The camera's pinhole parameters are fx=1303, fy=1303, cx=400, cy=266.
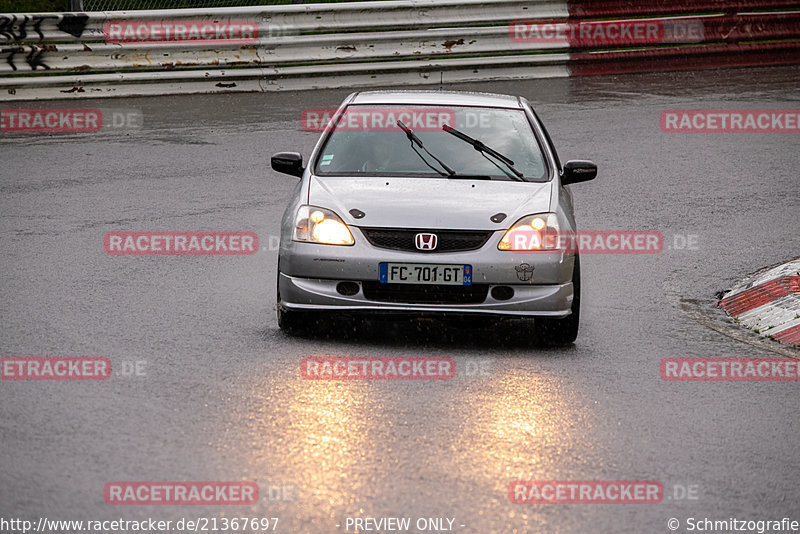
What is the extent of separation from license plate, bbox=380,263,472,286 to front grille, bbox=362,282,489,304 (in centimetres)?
4

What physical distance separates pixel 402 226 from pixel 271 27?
10.6 meters

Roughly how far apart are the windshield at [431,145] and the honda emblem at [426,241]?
2.91ft

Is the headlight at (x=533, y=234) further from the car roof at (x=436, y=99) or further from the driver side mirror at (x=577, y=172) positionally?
the car roof at (x=436, y=99)

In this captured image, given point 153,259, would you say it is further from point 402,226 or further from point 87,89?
point 87,89

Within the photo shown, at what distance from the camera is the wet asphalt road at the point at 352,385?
206 inches

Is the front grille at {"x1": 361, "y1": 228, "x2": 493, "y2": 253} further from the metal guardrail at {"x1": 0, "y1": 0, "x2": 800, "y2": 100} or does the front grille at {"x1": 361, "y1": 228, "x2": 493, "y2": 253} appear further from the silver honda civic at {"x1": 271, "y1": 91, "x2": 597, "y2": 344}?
the metal guardrail at {"x1": 0, "y1": 0, "x2": 800, "y2": 100}

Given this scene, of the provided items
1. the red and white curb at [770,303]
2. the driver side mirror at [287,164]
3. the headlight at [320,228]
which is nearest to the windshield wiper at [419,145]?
the driver side mirror at [287,164]

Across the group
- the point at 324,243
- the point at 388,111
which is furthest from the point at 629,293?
the point at 324,243

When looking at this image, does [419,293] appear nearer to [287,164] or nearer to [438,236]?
[438,236]

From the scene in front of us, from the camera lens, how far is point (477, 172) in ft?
28.5

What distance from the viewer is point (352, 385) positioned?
692cm

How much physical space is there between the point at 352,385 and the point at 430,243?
1227 millimetres

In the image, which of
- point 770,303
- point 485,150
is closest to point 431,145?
point 485,150

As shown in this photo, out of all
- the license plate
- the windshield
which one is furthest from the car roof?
the license plate
